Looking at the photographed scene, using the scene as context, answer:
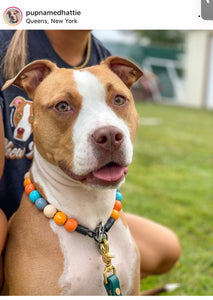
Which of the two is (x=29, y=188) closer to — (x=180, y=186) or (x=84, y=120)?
(x=84, y=120)

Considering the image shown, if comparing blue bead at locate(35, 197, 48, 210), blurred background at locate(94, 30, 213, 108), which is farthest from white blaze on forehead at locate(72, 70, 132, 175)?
blurred background at locate(94, 30, 213, 108)

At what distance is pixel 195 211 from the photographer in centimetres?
447

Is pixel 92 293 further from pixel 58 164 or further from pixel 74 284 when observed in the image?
pixel 58 164

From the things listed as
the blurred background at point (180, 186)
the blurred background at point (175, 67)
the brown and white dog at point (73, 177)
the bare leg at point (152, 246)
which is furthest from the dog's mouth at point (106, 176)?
the blurred background at point (175, 67)

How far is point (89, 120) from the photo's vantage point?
1860 mm

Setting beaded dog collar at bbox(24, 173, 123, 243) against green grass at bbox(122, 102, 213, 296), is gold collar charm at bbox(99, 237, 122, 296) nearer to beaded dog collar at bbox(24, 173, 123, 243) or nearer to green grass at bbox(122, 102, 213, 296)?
beaded dog collar at bbox(24, 173, 123, 243)

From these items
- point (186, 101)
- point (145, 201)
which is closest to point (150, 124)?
point (145, 201)

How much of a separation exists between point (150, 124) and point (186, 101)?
8.38 meters

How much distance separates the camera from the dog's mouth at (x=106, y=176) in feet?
6.18

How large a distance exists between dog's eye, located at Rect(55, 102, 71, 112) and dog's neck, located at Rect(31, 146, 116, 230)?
1.02 ft

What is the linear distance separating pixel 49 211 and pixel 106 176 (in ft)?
1.27
